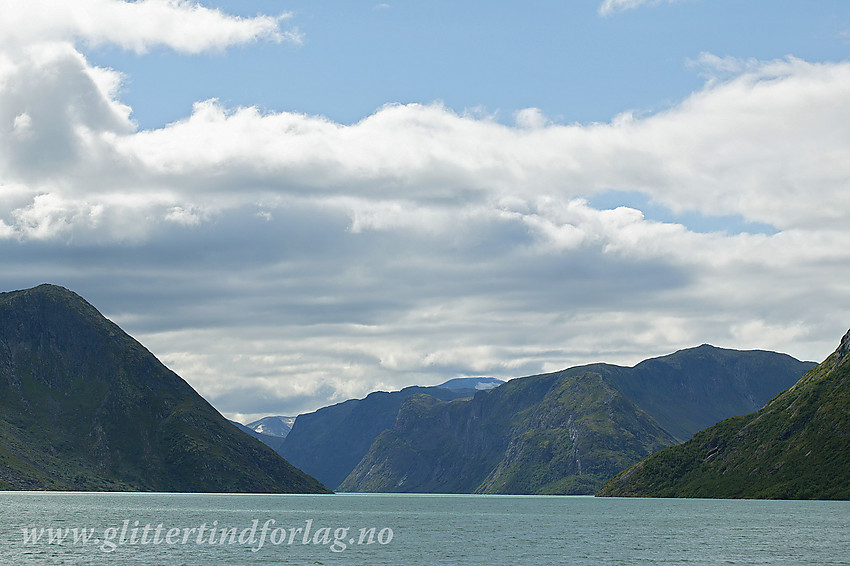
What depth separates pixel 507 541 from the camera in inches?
6924

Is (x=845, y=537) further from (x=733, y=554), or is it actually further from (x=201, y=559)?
(x=201, y=559)

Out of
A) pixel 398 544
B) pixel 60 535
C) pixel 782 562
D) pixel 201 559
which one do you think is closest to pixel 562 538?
pixel 398 544

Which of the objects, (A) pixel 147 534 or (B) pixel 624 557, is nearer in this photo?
(B) pixel 624 557

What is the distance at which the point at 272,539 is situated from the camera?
17138 centimetres

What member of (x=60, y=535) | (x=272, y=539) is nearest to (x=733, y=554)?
(x=272, y=539)

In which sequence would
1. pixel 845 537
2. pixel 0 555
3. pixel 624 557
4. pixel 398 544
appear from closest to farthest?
1. pixel 0 555
2. pixel 624 557
3. pixel 398 544
4. pixel 845 537

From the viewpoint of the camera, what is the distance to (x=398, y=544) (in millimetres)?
165375

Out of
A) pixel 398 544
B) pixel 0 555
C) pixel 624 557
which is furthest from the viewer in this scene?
pixel 398 544

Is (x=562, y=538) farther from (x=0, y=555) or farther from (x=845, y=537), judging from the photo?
(x=0, y=555)

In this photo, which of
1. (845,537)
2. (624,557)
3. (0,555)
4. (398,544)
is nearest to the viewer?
(0,555)

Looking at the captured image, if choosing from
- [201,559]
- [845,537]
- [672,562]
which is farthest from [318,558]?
[845,537]

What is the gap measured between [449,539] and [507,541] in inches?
505

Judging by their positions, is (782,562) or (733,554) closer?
(782,562)

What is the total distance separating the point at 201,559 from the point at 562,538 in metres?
86.2
